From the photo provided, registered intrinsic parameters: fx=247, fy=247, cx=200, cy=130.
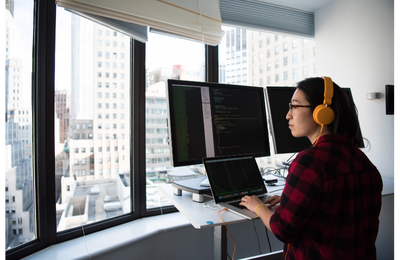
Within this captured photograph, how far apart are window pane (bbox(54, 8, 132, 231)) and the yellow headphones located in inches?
53.0

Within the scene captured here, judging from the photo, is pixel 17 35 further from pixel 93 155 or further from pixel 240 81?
pixel 240 81

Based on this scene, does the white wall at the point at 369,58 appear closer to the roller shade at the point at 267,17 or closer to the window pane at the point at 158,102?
the roller shade at the point at 267,17

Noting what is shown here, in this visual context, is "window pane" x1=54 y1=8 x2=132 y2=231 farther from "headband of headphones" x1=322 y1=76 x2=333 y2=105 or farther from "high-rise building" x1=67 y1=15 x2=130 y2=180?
"headband of headphones" x1=322 y1=76 x2=333 y2=105

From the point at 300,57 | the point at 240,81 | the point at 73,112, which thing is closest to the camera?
the point at 73,112

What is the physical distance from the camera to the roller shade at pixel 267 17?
7.22 feet

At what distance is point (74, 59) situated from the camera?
159 centimetres

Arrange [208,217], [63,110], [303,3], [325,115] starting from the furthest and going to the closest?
[303,3], [63,110], [208,217], [325,115]

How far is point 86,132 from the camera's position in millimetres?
1641

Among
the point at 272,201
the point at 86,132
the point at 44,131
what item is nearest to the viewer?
the point at 272,201

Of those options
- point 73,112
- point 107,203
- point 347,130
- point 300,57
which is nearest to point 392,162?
point 300,57

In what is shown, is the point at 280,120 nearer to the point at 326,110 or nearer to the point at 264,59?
the point at 326,110

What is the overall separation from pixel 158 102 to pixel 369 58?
1836 mm

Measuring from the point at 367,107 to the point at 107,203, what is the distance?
229 centimetres

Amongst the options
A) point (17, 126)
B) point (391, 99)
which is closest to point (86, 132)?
point (17, 126)
